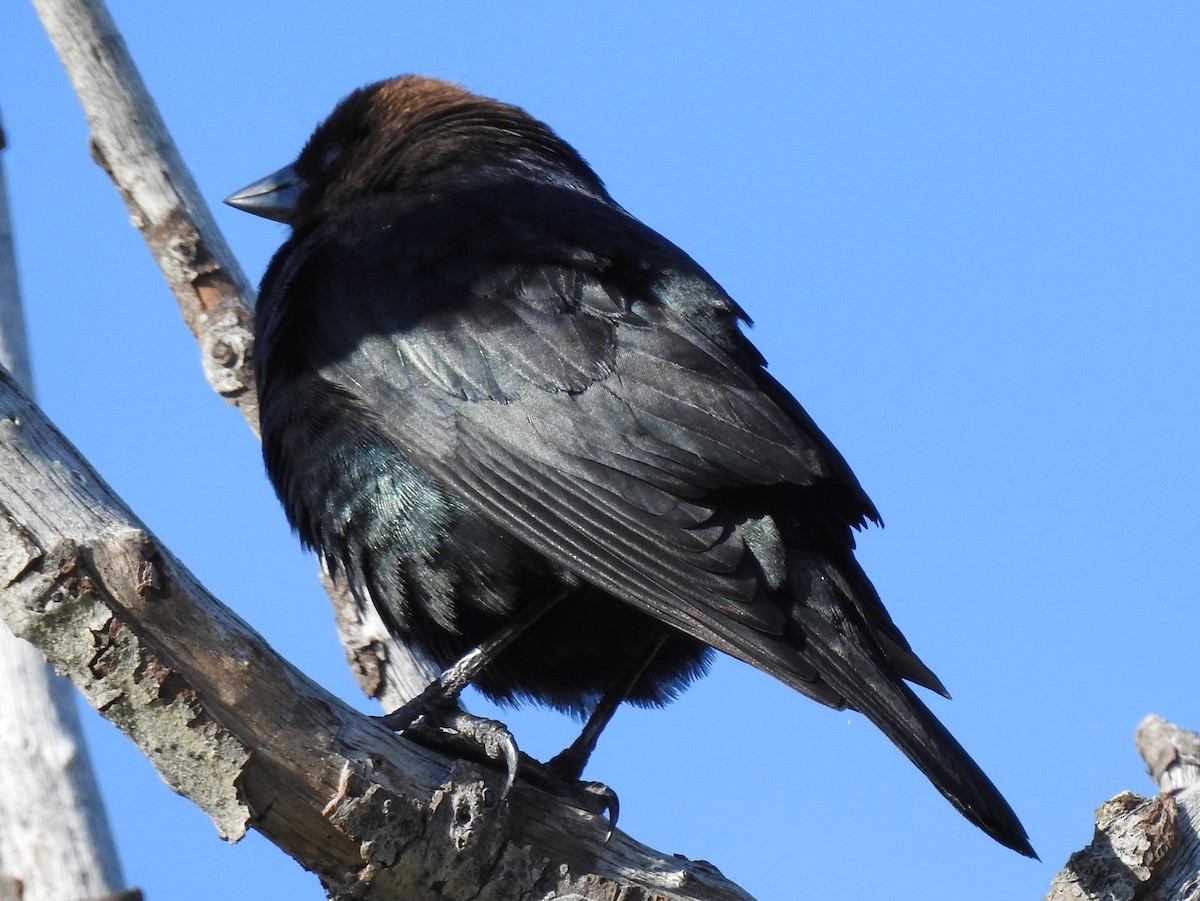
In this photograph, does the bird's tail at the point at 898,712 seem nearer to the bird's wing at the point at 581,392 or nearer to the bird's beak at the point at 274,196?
the bird's wing at the point at 581,392

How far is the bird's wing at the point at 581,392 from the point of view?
3398 mm

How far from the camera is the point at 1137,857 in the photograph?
3.11 meters

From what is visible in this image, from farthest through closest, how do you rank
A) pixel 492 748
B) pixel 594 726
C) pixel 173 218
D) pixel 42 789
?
pixel 173 218 → pixel 42 789 → pixel 594 726 → pixel 492 748

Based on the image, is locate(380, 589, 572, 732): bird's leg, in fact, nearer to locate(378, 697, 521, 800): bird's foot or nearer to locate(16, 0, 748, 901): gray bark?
locate(378, 697, 521, 800): bird's foot

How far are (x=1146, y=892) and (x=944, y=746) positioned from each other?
0.52 meters

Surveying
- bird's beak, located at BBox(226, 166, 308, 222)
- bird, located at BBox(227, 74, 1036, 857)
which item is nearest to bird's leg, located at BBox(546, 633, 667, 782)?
bird, located at BBox(227, 74, 1036, 857)

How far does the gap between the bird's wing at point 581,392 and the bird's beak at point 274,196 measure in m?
0.80

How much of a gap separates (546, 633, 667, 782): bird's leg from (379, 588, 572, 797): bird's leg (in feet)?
1.04

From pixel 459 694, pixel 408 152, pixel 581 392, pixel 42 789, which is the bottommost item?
pixel 42 789

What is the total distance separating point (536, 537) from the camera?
349 centimetres

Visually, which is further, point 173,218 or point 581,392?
point 173,218

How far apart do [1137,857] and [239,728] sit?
6.01ft

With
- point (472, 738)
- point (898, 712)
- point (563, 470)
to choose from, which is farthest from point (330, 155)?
point (898, 712)

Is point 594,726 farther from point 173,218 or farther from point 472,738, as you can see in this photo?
point 173,218
